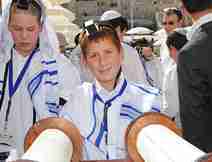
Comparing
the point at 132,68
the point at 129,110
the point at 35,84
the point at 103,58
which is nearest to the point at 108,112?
the point at 129,110

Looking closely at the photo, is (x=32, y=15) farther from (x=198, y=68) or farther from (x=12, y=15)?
(x=198, y=68)

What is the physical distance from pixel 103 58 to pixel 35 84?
1.98 feet

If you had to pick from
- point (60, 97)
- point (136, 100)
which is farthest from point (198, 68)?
point (60, 97)

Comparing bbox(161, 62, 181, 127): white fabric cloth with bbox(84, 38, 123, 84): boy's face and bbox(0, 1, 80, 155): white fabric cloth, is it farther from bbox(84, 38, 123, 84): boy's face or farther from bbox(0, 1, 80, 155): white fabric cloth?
bbox(84, 38, 123, 84): boy's face

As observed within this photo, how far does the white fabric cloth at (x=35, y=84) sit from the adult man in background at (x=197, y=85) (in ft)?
1.94

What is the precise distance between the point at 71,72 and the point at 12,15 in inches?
16.1

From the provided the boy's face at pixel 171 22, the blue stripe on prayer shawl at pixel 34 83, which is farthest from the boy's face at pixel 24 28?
the boy's face at pixel 171 22

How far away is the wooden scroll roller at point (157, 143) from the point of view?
1266 millimetres

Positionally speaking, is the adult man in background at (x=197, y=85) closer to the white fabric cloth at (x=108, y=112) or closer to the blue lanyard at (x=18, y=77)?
the white fabric cloth at (x=108, y=112)

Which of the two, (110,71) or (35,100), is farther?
(35,100)

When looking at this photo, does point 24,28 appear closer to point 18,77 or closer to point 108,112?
point 18,77

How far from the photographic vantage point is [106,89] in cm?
221

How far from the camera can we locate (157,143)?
1461 mm

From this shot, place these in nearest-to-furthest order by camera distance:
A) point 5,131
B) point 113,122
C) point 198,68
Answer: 1. point 113,122
2. point 198,68
3. point 5,131
